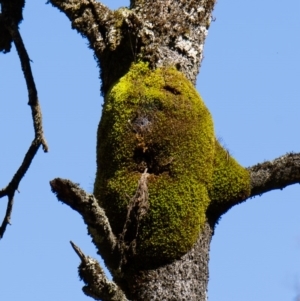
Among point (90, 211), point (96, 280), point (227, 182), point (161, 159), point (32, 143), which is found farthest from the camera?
point (32, 143)

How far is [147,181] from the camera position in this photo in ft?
15.4

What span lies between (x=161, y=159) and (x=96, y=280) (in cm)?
109

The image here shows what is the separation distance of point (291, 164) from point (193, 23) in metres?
1.06

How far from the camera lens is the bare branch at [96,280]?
12.6 feet

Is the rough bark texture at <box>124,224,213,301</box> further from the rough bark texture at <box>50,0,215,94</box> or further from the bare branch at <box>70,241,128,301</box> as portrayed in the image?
the rough bark texture at <box>50,0,215,94</box>

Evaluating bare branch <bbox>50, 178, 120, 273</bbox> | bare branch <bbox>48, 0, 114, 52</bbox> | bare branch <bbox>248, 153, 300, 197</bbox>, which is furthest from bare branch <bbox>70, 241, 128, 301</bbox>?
bare branch <bbox>48, 0, 114, 52</bbox>

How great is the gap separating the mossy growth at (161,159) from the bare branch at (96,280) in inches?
28.9

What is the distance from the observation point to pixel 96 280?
384cm

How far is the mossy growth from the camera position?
4.61 m

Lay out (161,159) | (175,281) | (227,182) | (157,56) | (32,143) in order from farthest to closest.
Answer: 1. (32,143)
2. (157,56)
3. (227,182)
4. (161,159)
5. (175,281)

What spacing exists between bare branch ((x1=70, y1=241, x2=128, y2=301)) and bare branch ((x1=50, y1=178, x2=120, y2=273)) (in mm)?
279

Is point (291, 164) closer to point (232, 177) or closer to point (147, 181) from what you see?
point (232, 177)

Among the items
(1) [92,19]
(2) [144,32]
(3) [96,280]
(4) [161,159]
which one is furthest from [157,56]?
(3) [96,280]

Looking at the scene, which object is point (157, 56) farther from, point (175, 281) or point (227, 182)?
point (175, 281)
